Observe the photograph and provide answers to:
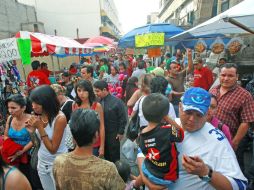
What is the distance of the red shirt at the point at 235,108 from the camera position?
3.09 m

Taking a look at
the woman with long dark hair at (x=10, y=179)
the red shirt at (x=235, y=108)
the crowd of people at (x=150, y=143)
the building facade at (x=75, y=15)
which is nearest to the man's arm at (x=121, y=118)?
the crowd of people at (x=150, y=143)

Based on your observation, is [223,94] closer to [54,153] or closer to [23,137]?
[54,153]

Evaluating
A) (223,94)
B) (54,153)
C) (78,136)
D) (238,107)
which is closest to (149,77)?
(223,94)

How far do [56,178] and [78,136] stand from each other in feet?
1.32

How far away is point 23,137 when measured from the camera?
3.46 meters

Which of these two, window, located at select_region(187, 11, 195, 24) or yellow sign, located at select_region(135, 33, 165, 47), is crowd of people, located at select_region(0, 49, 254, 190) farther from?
window, located at select_region(187, 11, 195, 24)

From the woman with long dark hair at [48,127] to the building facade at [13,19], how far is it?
72.7 feet

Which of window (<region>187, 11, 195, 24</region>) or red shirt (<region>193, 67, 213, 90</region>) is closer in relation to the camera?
red shirt (<region>193, 67, 213, 90</region>)

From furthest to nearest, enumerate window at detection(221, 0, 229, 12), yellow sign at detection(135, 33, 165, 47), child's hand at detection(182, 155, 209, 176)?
window at detection(221, 0, 229, 12)
yellow sign at detection(135, 33, 165, 47)
child's hand at detection(182, 155, 209, 176)

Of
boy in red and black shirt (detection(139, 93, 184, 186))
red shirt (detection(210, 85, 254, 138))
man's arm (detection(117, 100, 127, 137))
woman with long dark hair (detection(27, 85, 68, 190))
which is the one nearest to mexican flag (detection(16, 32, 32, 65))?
man's arm (detection(117, 100, 127, 137))

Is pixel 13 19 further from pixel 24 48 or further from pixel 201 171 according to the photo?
pixel 201 171

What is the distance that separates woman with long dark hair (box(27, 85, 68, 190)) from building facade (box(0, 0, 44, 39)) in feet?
72.7

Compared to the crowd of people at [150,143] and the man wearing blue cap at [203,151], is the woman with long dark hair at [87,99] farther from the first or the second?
the man wearing blue cap at [203,151]

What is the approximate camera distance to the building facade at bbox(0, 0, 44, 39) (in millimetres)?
22016
